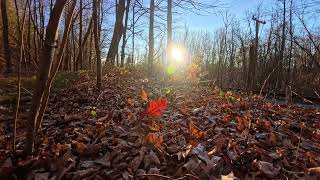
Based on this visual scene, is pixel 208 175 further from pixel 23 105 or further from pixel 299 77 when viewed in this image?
pixel 299 77

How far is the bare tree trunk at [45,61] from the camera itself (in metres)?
2.65

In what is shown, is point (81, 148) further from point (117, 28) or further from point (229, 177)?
point (117, 28)

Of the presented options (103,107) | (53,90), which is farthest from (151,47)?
(103,107)

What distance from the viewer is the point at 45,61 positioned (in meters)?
2.75

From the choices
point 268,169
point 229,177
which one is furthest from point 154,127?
point 268,169

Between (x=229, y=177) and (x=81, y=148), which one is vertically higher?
(x=81, y=148)

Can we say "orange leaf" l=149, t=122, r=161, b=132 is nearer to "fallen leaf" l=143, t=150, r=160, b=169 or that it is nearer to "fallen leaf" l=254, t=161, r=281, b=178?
"fallen leaf" l=143, t=150, r=160, b=169

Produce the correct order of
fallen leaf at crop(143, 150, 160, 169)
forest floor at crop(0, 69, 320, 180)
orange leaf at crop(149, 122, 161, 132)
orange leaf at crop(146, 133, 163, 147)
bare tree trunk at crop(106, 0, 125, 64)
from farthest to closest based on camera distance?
bare tree trunk at crop(106, 0, 125, 64) → orange leaf at crop(149, 122, 161, 132) → orange leaf at crop(146, 133, 163, 147) → fallen leaf at crop(143, 150, 160, 169) → forest floor at crop(0, 69, 320, 180)

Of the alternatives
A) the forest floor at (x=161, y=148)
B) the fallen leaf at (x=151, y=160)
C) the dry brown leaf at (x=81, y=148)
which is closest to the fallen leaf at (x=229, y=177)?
the forest floor at (x=161, y=148)

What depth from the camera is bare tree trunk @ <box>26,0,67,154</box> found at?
2.65 metres

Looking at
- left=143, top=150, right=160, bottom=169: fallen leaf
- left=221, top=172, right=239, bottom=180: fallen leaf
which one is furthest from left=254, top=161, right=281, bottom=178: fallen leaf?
left=143, top=150, right=160, bottom=169: fallen leaf

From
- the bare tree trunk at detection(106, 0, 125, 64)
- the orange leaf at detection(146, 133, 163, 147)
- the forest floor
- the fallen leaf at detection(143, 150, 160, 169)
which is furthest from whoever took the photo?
the bare tree trunk at detection(106, 0, 125, 64)

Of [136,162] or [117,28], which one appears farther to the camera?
[117,28]

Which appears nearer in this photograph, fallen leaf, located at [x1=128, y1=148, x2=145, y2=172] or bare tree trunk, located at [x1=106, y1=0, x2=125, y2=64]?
fallen leaf, located at [x1=128, y1=148, x2=145, y2=172]
